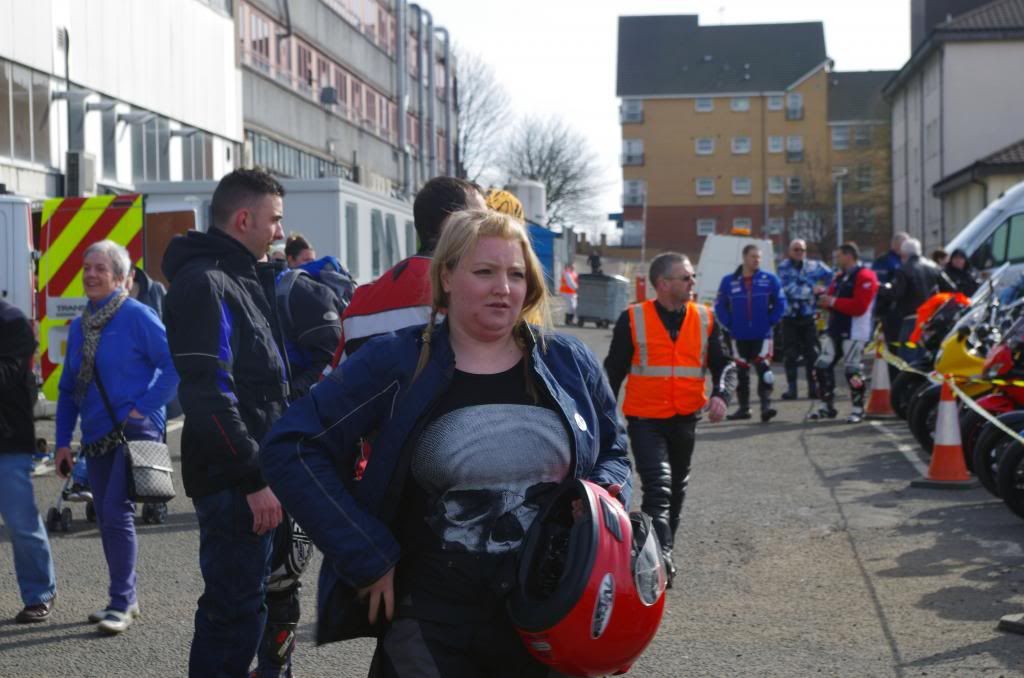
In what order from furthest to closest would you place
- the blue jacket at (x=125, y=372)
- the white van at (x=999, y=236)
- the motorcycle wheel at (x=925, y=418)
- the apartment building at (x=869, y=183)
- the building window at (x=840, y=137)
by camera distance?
the building window at (x=840, y=137), the apartment building at (x=869, y=183), the white van at (x=999, y=236), the motorcycle wheel at (x=925, y=418), the blue jacket at (x=125, y=372)

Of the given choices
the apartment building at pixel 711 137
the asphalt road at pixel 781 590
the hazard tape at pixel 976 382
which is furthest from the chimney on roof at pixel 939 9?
the asphalt road at pixel 781 590

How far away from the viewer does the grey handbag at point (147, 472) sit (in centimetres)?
669

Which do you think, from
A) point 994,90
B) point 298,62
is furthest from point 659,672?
point 994,90

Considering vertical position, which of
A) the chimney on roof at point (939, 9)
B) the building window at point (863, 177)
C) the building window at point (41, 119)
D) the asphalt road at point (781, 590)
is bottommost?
the asphalt road at point (781, 590)

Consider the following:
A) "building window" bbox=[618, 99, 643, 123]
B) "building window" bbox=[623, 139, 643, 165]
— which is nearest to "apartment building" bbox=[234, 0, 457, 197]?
"building window" bbox=[623, 139, 643, 165]

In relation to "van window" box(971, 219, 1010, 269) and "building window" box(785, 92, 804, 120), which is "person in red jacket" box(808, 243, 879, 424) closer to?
"van window" box(971, 219, 1010, 269)

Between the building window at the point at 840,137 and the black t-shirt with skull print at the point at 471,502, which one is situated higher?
the building window at the point at 840,137

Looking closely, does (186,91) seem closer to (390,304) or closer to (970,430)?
(970,430)

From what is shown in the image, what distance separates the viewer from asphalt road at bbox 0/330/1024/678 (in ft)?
20.8

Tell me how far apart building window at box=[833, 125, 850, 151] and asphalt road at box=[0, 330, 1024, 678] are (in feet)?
318

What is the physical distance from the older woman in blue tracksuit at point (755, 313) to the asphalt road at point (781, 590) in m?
4.40

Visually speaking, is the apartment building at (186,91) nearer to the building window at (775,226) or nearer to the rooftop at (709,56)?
the building window at (775,226)

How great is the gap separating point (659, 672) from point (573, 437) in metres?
2.86

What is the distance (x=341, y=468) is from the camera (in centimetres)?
354
